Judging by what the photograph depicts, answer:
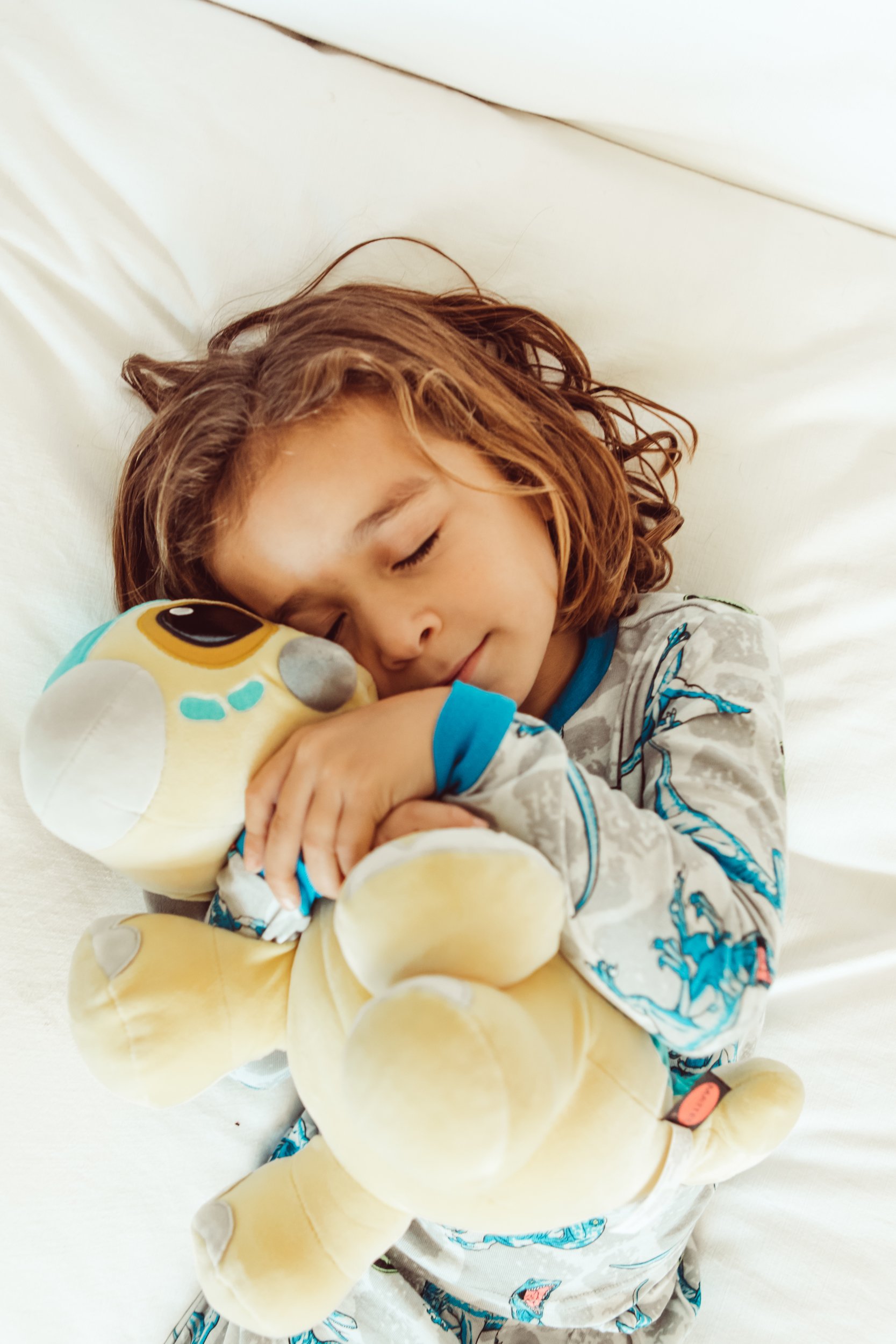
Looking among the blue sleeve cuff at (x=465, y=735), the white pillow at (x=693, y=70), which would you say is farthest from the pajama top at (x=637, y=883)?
the white pillow at (x=693, y=70)

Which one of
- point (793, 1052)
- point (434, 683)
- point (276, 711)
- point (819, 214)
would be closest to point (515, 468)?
point (434, 683)

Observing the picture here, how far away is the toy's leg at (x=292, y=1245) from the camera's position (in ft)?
1.99

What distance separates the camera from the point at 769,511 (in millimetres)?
968

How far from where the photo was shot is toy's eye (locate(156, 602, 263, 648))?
0.59 meters

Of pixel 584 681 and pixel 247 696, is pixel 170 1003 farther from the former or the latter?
pixel 584 681

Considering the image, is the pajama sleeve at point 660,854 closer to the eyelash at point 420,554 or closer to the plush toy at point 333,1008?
the plush toy at point 333,1008

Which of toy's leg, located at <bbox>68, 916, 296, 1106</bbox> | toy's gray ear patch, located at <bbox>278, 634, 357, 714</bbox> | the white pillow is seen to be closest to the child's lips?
toy's gray ear patch, located at <bbox>278, 634, 357, 714</bbox>

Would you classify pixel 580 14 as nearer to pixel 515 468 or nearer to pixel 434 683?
pixel 515 468

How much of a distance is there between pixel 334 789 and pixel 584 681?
349 mm

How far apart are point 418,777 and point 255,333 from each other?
22.3 inches

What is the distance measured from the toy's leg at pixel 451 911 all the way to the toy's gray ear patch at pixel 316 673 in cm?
15

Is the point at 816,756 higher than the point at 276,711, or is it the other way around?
the point at 276,711

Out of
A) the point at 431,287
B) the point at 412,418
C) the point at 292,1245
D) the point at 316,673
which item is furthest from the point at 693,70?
the point at 292,1245

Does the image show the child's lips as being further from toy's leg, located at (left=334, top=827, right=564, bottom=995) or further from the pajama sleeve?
toy's leg, located at (left=334, top=827, right=564, bottom=995)
